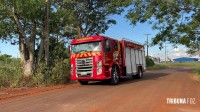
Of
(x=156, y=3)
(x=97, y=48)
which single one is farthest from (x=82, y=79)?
(x=156, y=3)

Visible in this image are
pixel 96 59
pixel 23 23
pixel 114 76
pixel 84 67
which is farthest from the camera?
pixel 23 23

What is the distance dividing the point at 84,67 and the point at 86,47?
125 cm

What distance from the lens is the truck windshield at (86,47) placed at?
18.1 metres

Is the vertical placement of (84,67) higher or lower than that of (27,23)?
lower

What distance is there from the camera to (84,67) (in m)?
18.3

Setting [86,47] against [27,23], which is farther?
[27,23]

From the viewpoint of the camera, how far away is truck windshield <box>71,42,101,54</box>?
1809cm

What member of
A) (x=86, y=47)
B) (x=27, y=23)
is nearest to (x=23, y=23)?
(x=27, y=23)

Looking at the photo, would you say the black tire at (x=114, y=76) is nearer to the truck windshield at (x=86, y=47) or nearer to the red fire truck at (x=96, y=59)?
the red fire truck at (x=96, y=59)

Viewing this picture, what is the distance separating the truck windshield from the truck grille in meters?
0.57

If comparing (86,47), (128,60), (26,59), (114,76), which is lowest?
(114,76)

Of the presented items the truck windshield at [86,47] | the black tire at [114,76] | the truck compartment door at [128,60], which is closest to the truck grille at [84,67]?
the truck windshield at [86,47]

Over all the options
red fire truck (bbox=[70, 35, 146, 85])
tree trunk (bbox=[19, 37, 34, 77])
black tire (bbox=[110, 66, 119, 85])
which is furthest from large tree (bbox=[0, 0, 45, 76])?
black tire (bbox=[110, 66, 119, 85])

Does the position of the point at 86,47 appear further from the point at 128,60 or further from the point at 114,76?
the point at 128,60
